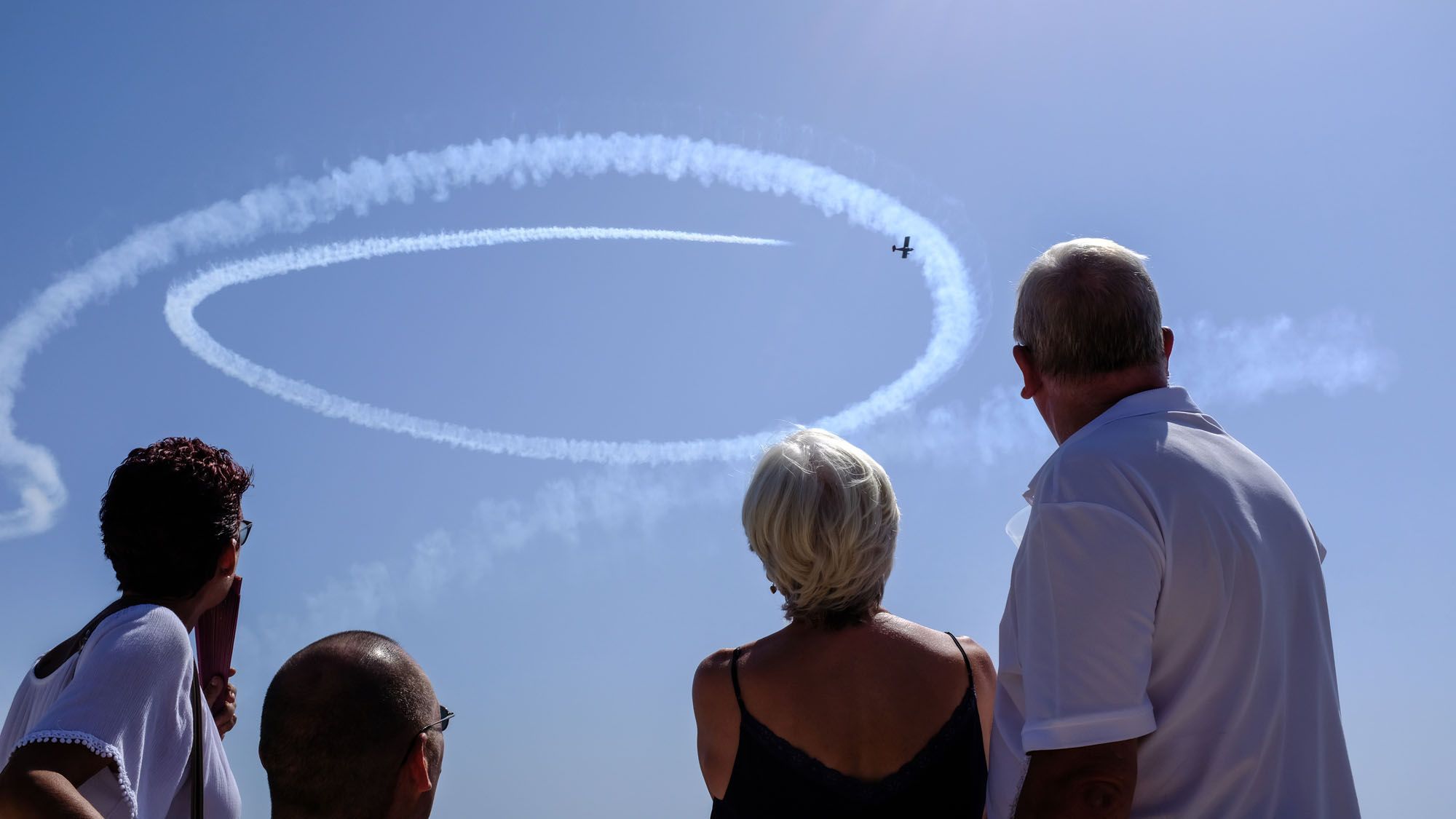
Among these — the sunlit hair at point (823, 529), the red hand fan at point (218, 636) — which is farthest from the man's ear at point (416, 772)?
the red hand fan at point (218, 636)

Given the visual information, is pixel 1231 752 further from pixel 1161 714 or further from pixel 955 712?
pixel 955 712

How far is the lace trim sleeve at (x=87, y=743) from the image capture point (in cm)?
495

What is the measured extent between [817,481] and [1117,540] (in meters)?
1.83

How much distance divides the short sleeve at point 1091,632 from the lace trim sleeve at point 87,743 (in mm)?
4203

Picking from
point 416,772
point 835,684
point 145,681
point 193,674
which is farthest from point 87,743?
point 835,684

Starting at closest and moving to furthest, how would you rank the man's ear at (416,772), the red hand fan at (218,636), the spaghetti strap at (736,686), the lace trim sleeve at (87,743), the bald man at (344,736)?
the bald man at (344,736) < the man's ear at (416,772) < the lace trim sleeve at (87,743) < the spaghetti strap at (736,686) < the red hand fan at (218,636)

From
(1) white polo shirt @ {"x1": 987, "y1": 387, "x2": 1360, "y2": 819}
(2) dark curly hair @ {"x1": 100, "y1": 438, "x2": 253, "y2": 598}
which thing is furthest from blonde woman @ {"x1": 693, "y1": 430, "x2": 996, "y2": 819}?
(2) dark curly hair @ {"x1": 100, "y1": 438, "x2": 253, "y2": 598}

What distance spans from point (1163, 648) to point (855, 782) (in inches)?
70.6

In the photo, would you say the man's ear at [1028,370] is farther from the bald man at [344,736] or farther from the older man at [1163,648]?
the bald man at [344,736]

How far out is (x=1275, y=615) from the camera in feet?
13.6

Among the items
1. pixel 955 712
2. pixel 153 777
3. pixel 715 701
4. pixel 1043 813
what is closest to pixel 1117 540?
pixel 1043 813

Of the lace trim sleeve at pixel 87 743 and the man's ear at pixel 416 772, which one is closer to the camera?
the man's ear at pixel 416 772

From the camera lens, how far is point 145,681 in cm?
523

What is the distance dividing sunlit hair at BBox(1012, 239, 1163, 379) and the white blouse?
181 inches
